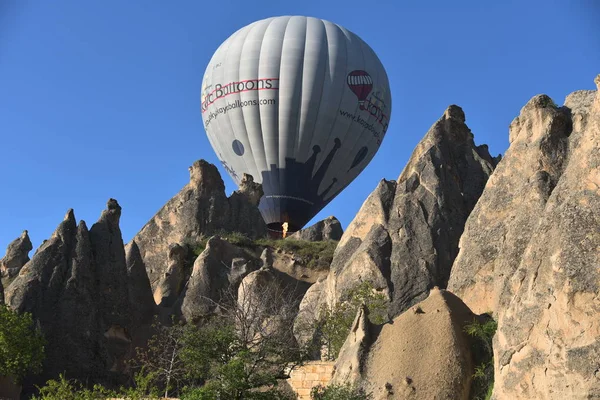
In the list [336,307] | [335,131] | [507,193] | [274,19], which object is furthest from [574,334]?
[274,19]

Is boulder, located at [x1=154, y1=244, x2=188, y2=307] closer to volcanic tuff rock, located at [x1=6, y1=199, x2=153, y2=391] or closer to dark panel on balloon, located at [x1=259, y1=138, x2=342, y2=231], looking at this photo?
volcanic tuff rock, located at [x1=6, y1=199, x2=153, y2=391]

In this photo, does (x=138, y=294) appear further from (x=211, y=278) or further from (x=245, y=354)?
(x=245, y=354)

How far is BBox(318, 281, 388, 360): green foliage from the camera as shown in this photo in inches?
889

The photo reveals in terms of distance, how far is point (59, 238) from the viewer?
2648 centimetres

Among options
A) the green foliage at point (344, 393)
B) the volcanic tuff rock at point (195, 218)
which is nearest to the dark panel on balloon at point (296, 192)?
the volcanic tuff rock at point (195, 218)

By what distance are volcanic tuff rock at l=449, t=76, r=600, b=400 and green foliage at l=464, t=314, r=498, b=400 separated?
0.57m

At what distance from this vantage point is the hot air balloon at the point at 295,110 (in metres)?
44.3

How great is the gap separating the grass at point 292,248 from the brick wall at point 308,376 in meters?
14.5

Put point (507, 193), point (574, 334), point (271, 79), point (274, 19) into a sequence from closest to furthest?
point (574, 334) → point (507, 193) → point (271, 79) → point (274, 19)

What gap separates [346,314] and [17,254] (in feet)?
52.4

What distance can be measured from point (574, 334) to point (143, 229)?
2576cm

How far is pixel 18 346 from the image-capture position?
73.0ft

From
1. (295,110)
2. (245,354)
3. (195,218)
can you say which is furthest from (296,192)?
(245,354)

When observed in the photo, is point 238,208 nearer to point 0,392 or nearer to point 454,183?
point 454,183
